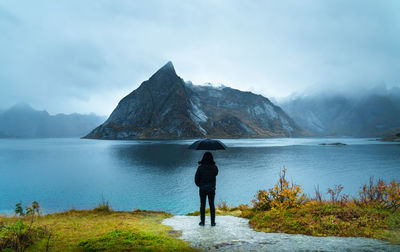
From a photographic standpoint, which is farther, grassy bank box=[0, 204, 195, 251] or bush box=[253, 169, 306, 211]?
bush box=[253, 169, 306, 211]

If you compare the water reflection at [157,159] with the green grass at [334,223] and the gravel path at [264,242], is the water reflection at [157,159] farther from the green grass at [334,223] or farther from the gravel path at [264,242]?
the gravel path at [264,242]

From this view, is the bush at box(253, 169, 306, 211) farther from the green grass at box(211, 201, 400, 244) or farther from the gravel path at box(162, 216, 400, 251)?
the gravel path at box(162, 216, 400, 251)

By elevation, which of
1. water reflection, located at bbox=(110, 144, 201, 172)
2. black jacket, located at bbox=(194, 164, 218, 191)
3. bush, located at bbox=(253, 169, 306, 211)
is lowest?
water reflection, located at bbox=(110, 144, 201, 172)

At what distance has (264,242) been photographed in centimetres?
761

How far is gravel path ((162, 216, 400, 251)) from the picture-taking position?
22.8ft

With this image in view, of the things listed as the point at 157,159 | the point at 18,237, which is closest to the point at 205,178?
the point at 18,237

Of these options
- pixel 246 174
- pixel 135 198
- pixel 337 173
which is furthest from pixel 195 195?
pixel 337 173

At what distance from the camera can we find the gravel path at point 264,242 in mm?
6957

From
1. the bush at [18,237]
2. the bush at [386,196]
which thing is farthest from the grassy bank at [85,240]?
the bush at [386,196]

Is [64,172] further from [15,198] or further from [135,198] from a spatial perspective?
[135,198]

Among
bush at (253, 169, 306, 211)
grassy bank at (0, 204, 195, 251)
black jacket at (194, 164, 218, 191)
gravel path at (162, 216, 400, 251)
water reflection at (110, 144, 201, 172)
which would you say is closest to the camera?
gravel path at (162, 216, 400, 251)

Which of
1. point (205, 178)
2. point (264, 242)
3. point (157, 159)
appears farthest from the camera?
point (157, 159)

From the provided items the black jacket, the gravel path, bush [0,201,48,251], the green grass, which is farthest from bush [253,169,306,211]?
bush [0,201,48,251]

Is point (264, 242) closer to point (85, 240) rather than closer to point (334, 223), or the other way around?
point (334, 223)
